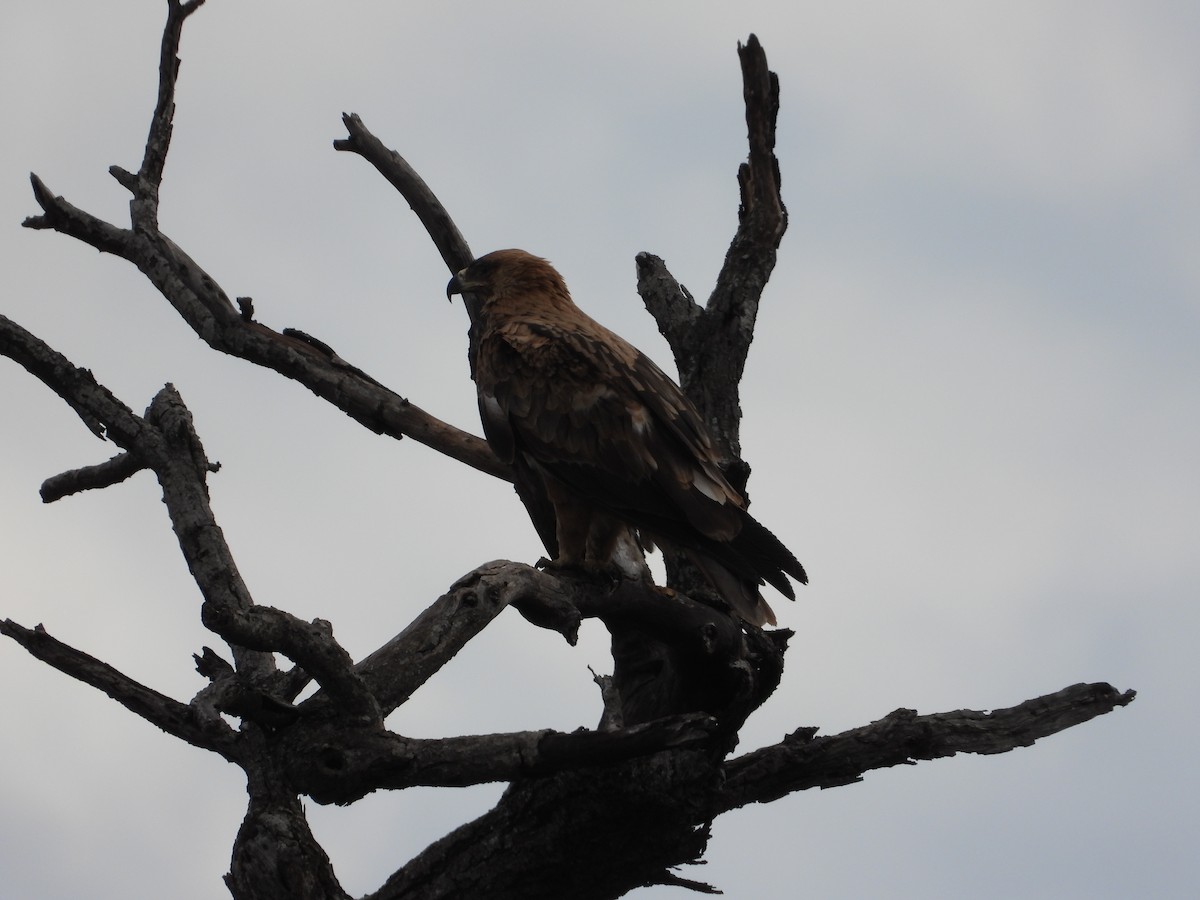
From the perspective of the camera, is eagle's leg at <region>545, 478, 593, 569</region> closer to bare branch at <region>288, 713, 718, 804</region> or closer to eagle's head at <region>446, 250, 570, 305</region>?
eagle's head at <region>446, 250, 570, 305</region>

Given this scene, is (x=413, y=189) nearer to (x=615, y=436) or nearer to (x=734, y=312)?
(x=734, y=312)

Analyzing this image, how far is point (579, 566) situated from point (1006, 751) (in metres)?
1.86

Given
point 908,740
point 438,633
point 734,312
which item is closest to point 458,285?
point 734,312

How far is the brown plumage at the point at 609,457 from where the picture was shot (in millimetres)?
5000

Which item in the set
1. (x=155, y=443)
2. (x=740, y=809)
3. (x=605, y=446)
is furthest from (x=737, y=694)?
(x=155, y=443)

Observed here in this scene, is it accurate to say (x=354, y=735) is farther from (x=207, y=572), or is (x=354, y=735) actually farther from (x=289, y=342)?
(x=289, y=342)

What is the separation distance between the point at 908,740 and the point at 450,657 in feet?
5.37

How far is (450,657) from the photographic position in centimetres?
395

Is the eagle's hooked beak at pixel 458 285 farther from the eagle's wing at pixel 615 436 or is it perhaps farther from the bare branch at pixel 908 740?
the bare branch at pixel 908 740

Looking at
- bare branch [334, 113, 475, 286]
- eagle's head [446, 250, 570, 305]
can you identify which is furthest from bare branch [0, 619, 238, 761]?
bare branch [334, 113, 475, 286]

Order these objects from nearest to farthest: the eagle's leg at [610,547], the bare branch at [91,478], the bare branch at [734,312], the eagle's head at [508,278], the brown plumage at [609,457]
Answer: the brown plumage at [609,457], the eagle's leg at [610,547], the bare branch at [91,478], the bare branch at [734,312], the eagle's head at [508,278]

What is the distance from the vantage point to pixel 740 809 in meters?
4.61

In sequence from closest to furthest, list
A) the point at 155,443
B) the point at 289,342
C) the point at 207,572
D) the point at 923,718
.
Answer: the point at 923,718 < the point at 207,572 < the point at 155,443 < the point at 289,342

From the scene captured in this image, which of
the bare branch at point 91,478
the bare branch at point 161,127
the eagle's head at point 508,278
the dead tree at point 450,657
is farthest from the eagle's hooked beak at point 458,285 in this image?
the bare branch at point 91,478
